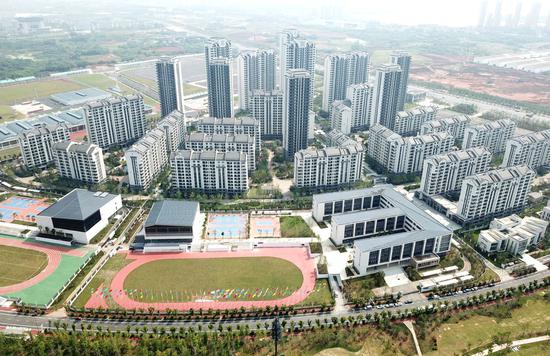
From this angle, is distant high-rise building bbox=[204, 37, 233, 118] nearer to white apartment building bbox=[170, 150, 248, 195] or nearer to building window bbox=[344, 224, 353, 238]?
white apartment building bbox=[170, 150, 248, 195]

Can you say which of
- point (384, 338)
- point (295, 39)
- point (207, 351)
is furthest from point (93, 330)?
point (295, 39)

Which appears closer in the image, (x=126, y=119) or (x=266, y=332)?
(x=266, y=332)

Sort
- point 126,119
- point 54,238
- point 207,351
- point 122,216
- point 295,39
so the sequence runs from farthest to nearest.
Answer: point 295,39 < point 126,119 < point 122,216 < point 54,238 < point 207,351

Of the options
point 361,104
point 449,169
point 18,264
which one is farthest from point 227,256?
point 361,104

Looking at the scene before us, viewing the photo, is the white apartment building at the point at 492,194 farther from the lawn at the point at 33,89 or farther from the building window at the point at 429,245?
the lawn at the point at 33,89

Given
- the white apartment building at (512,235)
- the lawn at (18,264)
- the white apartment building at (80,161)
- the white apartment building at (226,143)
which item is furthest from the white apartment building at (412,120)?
the lawn at (18,264)

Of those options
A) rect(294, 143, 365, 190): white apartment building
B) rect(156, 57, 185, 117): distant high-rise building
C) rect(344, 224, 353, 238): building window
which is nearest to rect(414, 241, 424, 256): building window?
rect(344, 224, 353, 238): building window

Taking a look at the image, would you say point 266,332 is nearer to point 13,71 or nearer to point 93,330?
point 93,330
